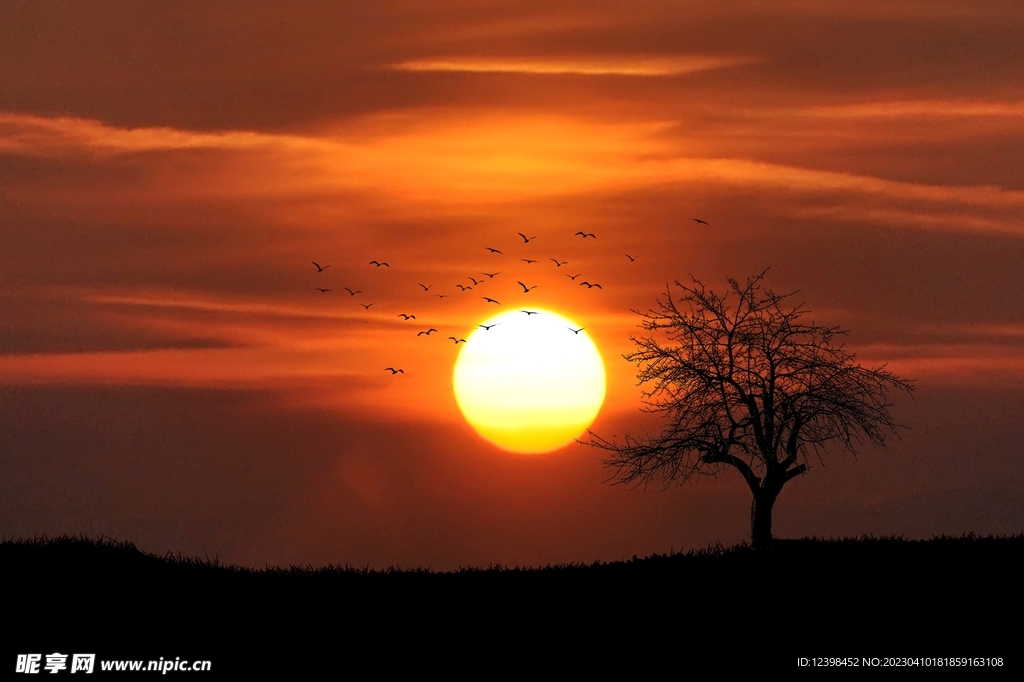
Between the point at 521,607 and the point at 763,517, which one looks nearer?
the point at 521,607

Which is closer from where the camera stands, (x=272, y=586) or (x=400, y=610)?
(x=400, y=610)

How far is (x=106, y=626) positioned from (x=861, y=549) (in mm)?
19782

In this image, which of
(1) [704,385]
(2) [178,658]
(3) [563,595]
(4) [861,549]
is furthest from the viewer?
(1) [704,385]

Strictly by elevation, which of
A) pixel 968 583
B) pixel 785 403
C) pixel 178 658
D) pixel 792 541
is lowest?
pixel 178 658

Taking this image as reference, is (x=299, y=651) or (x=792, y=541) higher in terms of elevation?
(x=792, y=541)

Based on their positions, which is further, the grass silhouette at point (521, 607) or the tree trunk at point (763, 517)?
the tree trunk at point (763, 517)

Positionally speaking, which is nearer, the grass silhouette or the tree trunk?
the grass silhouette

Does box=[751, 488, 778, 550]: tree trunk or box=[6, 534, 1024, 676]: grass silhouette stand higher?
box=[751, 488, 778, 550]: tree trunk

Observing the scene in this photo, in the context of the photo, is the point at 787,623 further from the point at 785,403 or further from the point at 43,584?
the point at 43,584

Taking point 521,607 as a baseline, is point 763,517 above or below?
above

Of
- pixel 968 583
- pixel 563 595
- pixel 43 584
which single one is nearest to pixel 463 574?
pixel 563 595

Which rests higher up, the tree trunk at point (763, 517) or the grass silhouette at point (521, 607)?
the tree trunk at point (763, 517)

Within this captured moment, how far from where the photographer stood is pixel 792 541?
36312 millimetres

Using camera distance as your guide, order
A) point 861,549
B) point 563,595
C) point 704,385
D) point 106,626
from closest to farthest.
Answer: point 106,626
point 563,595
point 861,549
point 704,385
